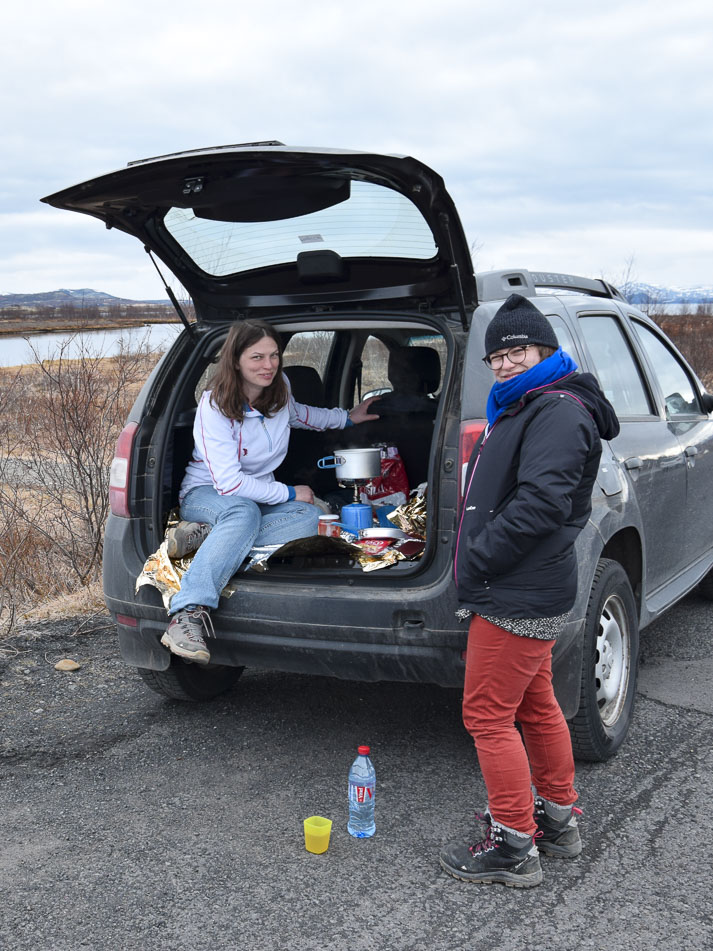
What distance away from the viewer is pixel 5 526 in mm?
7504

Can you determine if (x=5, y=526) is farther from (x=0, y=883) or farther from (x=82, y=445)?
(x=0, y=883)

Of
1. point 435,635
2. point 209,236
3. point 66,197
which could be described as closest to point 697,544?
point 435,635

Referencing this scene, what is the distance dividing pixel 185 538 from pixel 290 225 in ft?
4.27

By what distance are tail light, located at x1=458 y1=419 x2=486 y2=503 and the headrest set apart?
155 centimetres

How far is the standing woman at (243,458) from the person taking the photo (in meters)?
3.60

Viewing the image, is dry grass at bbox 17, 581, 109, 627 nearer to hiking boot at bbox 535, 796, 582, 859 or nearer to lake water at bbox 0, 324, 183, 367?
lake water at bbox 0, 324, 183, 367

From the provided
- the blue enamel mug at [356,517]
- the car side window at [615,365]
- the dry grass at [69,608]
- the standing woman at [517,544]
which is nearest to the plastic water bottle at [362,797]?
the standing woman at [517,544]

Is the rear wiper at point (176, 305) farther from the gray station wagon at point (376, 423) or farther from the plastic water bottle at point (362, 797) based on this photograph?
the plastic water bottle at point (362, 797)

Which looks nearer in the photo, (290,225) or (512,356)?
(512,356)

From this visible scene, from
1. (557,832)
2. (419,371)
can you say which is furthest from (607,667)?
(419,371)

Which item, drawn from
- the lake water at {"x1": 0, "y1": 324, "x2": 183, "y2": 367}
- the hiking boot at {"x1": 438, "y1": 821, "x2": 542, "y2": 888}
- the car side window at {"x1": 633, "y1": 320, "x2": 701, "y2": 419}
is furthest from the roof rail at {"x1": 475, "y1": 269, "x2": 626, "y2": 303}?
the lake water at {"x1": 0, "y1": 324, "x2": 183, "y2": 367}

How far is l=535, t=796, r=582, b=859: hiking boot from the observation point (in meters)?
2.83

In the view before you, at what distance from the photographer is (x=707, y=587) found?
5648 mm

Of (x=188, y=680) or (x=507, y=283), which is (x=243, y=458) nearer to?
(x=188, y=680)
